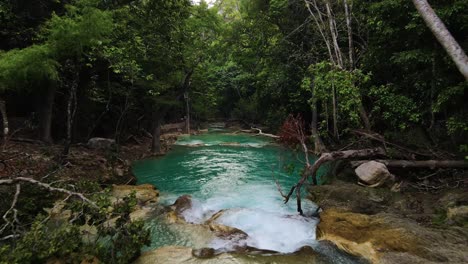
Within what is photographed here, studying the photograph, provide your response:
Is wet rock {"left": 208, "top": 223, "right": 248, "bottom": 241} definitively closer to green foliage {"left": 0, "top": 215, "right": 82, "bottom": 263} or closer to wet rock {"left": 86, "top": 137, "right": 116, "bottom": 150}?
green foliage {"left": 0, "top": 215, "right": 82, "bottom": 263}

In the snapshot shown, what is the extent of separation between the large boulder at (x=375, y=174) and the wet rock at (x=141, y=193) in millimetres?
6896

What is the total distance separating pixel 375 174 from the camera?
897cm

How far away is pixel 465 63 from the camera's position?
626 cm

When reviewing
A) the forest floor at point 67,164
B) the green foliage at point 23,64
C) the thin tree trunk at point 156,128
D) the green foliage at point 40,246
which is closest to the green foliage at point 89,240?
the green foliage at point 40,246

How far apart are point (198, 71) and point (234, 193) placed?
11.9 m

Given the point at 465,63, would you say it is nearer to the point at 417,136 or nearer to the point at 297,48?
the point at 417,136

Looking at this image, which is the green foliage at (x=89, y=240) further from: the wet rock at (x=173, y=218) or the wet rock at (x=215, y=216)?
the wet rock at (x=215, y=216)

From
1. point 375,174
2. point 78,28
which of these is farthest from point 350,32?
point 78,28

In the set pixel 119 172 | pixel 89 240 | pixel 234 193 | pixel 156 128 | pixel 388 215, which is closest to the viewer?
pixel 89 240

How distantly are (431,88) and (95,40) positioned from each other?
10242mm

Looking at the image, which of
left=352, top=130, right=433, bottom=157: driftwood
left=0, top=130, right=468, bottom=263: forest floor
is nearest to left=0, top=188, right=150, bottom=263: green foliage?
left=0, top=130, right=468, bottom=263: forest floor

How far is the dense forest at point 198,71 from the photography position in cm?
758

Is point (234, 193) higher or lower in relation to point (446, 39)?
lower

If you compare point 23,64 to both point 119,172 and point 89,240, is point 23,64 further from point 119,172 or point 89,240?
point 89,240
